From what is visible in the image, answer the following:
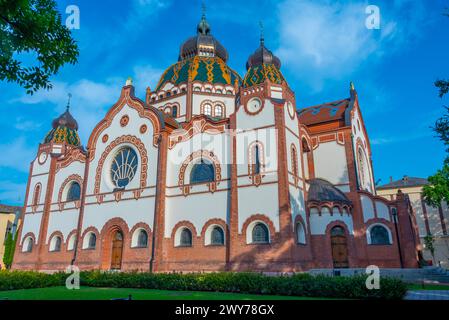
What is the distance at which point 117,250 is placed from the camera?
24.9 m

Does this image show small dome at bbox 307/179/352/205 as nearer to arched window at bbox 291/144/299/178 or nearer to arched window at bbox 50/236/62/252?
arched window at bbox 291/144/299/178

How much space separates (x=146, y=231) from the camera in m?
23.2

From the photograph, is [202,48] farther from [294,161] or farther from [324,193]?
[324,193]

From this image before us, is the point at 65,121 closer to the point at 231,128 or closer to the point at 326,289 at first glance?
the point at 231,128

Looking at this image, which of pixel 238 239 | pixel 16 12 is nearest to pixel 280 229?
pixel 238 239

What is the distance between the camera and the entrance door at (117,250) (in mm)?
24578

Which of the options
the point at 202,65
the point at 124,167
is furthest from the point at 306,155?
the point at 202,65

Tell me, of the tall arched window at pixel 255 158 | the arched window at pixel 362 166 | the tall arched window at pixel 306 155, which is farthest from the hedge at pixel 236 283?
the arched window at pixel 362 166

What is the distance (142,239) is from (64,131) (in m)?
16.9

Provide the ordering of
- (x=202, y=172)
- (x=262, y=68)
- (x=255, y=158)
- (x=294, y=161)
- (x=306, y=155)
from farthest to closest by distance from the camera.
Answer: (x=306, y=155) < (x=262, y=68) < (x=202, y=172) < (x=294, y=161) < (x=255, y=158)

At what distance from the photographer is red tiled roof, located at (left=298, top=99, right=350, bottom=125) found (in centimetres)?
2619

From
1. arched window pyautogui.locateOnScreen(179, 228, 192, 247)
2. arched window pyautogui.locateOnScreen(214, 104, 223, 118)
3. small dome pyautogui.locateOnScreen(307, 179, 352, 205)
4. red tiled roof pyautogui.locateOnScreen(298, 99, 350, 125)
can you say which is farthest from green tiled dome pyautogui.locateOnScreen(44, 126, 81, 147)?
small dome pyautogui.locateOnScreen(307, 179, 352, 205)

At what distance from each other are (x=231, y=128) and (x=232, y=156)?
204 centimetres
